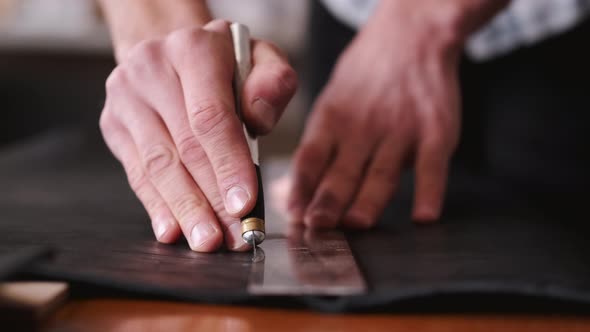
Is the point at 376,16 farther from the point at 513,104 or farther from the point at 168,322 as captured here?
the point at 168,322

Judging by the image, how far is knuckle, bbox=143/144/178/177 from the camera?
2.03 ft

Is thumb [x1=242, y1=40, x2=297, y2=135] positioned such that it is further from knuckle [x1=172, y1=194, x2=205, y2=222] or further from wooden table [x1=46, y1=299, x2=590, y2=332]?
wooden table [x1=46, y1=299, x2=590, y2=332]

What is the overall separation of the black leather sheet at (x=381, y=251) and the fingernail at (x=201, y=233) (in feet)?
0.05

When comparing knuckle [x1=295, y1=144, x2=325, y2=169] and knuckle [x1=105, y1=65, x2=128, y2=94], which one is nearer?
knuckle [x1=105, y1=65, x2=128, y2=94]

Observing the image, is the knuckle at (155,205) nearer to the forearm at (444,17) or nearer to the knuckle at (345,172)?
the knuckle at (345,172)

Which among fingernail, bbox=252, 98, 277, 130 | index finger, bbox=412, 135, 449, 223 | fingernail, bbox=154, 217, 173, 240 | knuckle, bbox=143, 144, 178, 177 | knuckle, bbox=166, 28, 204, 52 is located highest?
knuckle, bbox=166, 28, 204, 52

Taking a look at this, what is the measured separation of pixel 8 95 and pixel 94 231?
1.92m

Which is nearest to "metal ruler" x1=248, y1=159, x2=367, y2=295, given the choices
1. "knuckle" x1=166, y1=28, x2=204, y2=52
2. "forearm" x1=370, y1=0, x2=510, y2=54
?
"knuckle" x1=166, y1=28, x2=204, y2=52

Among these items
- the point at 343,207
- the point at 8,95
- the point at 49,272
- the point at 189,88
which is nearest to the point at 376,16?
the point at 343,207

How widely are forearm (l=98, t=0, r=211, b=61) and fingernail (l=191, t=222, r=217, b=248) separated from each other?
30cm

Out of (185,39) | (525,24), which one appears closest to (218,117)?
(185,39)

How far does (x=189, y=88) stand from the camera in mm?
591

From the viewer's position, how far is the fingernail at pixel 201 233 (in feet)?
1.80

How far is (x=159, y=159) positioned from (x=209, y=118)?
96 mm
